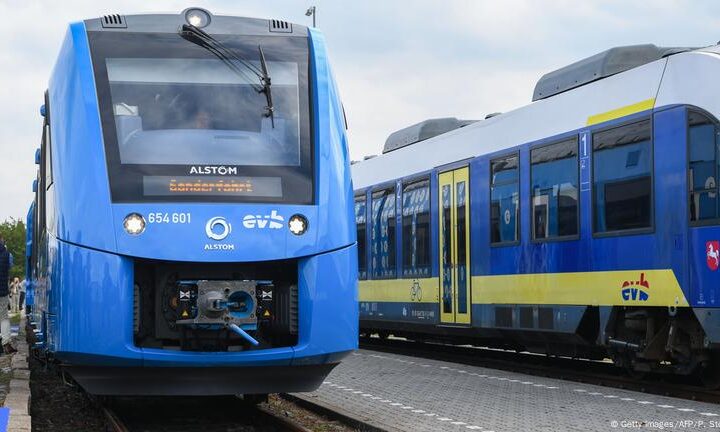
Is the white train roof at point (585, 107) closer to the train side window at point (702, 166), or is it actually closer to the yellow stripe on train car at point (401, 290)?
the train side window at point (702, 166)

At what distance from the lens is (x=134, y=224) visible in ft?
28.5

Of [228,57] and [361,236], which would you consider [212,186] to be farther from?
[361,236]

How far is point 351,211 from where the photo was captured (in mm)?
9445

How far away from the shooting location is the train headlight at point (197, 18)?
9.68 m

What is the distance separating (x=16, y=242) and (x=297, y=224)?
10107cm

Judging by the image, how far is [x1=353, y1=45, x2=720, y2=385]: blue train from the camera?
11789 millimetres

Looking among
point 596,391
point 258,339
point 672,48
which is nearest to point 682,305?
point 596,391

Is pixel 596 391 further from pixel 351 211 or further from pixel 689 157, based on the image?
pixel 351 211

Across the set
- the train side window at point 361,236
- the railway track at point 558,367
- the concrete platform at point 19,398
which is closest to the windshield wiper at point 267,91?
the concrete platform at point 19,398

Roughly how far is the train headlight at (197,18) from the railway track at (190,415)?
3.29 metres

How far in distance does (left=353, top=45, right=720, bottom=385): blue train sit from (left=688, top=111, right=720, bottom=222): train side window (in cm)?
2

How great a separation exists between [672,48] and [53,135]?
23.1 feet

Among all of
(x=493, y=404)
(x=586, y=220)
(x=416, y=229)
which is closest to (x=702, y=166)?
(x=586, y=220)

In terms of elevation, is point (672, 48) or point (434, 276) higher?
point (672, 48)
